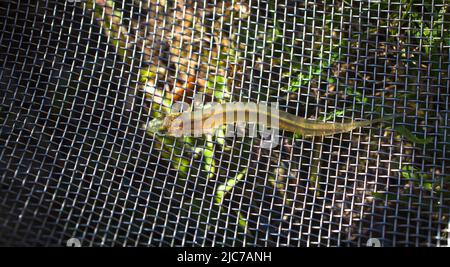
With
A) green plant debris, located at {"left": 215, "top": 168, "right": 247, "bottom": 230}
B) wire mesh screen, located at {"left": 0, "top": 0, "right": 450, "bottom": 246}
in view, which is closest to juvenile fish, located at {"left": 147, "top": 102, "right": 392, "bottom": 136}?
wire mesh screen, located at {"left": 0, "top": 0, "right": 450, "bottom": 246}

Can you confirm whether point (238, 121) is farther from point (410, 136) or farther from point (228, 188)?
point (410, 136)

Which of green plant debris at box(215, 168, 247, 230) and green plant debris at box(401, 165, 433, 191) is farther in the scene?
green plant debris at box(215, 168, 247, 230)

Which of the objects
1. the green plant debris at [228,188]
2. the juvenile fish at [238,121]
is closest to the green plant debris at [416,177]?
the juvenile fish at [238,121]

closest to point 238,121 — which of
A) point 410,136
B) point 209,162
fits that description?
point 209,162

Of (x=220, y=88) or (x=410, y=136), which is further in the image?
(x=220, y=88)

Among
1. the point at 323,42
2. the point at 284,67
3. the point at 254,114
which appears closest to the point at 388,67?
the point at 323,42

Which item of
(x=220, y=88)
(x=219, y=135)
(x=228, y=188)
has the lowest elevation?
(x=228, y=188)

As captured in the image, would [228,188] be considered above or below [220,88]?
below

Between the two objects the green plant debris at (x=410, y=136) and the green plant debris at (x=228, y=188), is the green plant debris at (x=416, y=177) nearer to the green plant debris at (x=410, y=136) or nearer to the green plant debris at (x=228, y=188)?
the green plant debris at (x=410, y=136)

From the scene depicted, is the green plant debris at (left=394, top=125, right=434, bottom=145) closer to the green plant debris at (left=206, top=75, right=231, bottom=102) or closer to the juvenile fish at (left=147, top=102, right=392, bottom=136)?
the juvenile fish at (left=147, top=102, right=392, bottom=136)
